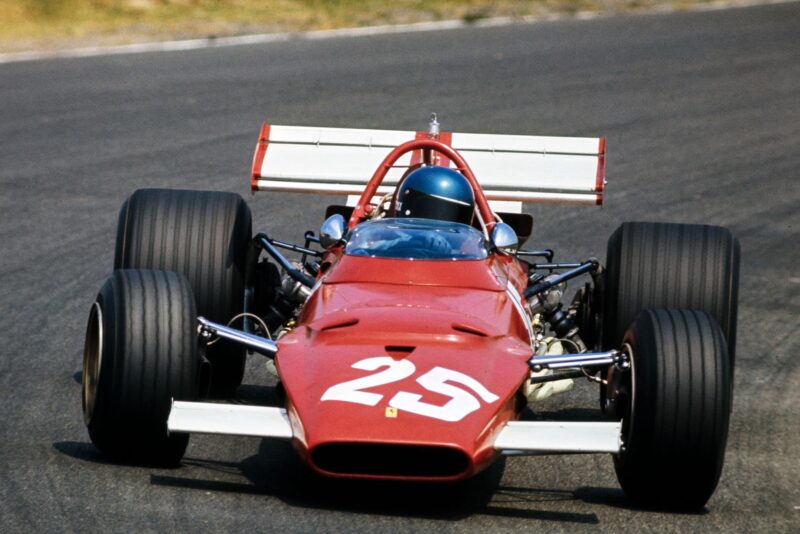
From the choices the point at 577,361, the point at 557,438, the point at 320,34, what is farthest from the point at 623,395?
the point at 320,34

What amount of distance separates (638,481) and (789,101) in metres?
15.8

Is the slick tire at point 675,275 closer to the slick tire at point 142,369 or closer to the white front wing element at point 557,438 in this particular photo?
the white front wing element at point 557,438

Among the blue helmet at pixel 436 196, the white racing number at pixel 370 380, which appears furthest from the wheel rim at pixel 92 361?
the blue helmet at pixel 436 196

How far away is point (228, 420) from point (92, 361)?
110 centimetres

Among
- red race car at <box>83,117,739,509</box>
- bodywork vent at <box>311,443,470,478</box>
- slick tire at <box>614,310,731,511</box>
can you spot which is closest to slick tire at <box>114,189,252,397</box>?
red race car at <box>83,117,739,509</box>

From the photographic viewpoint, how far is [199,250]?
8.78 m

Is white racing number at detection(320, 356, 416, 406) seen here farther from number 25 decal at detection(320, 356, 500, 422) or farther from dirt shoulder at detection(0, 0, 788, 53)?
dirt shoulder at detection(0, 0, 788, 53)

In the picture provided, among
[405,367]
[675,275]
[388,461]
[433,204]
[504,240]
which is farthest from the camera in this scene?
[433,204]

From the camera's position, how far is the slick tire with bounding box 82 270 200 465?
6887 millimetres

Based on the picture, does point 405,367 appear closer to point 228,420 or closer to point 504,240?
point 228,420

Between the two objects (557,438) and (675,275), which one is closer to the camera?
(557,438)

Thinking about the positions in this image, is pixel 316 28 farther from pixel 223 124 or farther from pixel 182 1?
pixel 223 124

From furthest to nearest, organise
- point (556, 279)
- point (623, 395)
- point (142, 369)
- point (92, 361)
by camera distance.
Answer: point (556, 279)
point (92, 361)
point (623, 395)
point (142, 369)

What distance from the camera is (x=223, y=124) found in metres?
18.8
